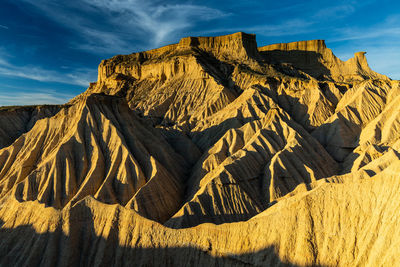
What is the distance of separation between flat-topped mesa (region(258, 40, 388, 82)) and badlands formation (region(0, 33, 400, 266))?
60.4 ft

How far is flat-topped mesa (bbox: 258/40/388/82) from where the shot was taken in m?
86.2

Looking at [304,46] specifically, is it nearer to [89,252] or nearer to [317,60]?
[317,60]

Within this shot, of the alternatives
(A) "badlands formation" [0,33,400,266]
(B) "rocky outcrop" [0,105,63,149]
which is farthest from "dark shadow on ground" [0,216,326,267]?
(B) "rocky outcrop" [0,105,63,149]

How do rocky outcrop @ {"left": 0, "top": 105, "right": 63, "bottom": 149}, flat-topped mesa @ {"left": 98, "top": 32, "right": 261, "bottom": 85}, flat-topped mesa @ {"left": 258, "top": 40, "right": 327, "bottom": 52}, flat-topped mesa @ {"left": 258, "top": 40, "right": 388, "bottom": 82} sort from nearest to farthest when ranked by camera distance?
rocky outcrop @ {"left": 0, "top": 105, "right": 63, "bottom": 149} → flat-topped mesa @ {"left": 98, "top": 32, "right": 261, "bottom": 85} → flat-topped mesa @ {"left": 258, "top": 40, "right": 388, "bottom": 82} → flat-topped mesa @ {"left": 258, "top": 40, "right": 327, "bottom": 52}

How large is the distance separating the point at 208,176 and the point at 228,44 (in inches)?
2374

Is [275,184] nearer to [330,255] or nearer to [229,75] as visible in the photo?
[330,255]

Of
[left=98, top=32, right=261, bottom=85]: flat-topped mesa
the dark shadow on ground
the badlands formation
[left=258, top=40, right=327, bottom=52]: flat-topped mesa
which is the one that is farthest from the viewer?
[left=258, top=40, right=327, bottom=52]: flat-topped mesa

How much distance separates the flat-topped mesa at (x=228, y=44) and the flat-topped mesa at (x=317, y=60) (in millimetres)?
7323

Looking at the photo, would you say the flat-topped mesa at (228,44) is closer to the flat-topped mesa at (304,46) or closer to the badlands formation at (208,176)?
the badlands formation at (208,176)

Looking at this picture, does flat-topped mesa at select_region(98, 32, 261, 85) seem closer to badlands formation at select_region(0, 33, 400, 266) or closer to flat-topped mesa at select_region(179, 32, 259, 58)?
flat-topped mesa at select_region(179, 32, 259, 58)

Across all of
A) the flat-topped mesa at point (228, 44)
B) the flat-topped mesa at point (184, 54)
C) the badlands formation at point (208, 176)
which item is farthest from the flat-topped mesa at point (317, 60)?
the badlands formation at point (208, 176)

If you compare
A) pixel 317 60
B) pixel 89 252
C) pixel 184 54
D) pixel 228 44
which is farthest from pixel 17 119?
pixel 317 60

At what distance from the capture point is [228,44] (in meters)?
82.9

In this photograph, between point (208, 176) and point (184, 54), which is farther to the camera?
point (184, 54)
